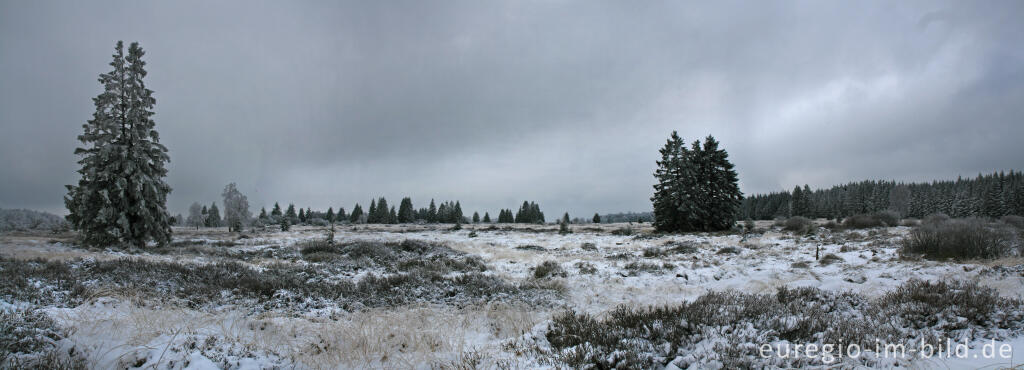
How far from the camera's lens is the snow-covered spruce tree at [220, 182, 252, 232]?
6044cm

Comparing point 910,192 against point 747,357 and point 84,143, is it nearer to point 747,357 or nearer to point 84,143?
point 747,357

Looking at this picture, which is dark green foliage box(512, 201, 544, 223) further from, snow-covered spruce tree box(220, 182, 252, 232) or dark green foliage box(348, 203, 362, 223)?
snow-covered spruce tree box(220, 182, 252, 232)

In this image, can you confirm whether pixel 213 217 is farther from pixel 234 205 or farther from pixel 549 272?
pixel 549 272

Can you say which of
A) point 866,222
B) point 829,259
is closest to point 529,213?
point 866,222

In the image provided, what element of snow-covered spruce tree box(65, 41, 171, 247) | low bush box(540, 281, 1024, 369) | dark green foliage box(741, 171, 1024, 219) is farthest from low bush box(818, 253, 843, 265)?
dark green foliage box(741, 171, 1024, 219)

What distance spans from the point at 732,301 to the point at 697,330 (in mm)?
2260

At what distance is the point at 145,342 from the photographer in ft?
15.6

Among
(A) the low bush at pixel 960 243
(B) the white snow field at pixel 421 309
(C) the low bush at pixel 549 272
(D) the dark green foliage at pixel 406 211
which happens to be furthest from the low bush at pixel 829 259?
(D) the dark green foliage at pixel 406 211

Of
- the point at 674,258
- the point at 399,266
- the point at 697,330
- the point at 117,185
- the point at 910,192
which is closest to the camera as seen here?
the point at 697,330

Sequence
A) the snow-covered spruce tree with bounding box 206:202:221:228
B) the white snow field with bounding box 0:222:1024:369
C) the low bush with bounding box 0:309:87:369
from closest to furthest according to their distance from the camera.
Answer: the low bush with bounding box 0:309:87:369 < the white snow field with bounding box 0:222:1024:369 < the snow-covered spruce tree with bounding box 206:202:221:228

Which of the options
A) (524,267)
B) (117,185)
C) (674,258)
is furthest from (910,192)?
(117,185)

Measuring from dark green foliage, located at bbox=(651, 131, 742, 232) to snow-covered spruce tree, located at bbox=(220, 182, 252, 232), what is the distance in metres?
65.1

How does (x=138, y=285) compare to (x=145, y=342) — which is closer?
(x=145, y=342)

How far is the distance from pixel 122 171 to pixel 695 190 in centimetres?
4050
